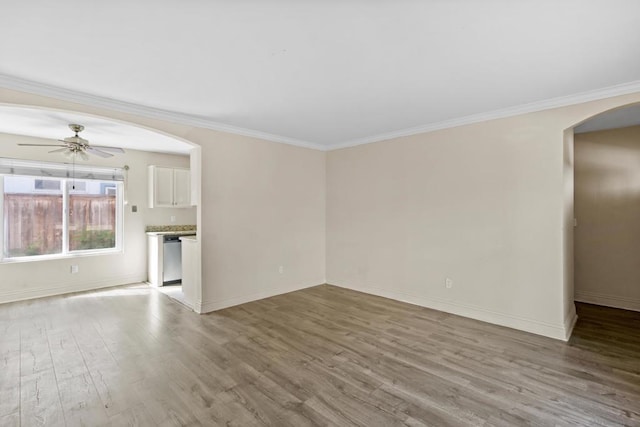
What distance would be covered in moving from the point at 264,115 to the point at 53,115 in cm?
232

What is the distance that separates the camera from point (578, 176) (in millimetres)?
4484

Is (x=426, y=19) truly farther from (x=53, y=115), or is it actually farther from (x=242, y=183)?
(x=53, y=115)

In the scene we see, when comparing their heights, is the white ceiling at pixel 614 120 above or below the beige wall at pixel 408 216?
above

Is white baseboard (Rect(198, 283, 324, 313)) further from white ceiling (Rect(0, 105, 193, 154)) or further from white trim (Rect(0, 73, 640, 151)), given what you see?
white trim (Rect(0, 73, 640, 151))

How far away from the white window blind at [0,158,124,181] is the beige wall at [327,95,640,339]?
4106 millimetres

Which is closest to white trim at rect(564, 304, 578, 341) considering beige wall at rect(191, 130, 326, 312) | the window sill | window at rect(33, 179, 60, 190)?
beige wall at rect(191, 130, 326, 312)

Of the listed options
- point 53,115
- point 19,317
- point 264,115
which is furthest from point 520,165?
point 19,317

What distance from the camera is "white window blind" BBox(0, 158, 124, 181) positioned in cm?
444

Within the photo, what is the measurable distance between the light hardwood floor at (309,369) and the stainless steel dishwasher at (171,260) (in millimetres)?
1448

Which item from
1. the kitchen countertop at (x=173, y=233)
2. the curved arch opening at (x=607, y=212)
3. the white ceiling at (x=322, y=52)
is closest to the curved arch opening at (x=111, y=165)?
the kitchen countertop at (x=173, y=233)

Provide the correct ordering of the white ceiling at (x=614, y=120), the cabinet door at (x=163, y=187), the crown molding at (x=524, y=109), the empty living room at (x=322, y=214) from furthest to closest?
1. the cabinet door at (x=163, y=187)
2. the white ceiling at (x=614, y=120)
3. the crown molding at (x=524, y=109)
4. the empty living room at (x=322, y=214)

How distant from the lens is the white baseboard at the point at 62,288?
4453 mm

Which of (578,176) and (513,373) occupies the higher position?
(578,176)

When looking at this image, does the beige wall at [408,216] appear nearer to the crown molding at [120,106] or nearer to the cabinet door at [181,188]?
the crown molding at [120,106]
